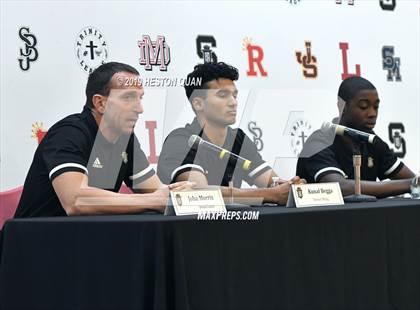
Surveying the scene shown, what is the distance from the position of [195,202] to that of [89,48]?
5.26ft

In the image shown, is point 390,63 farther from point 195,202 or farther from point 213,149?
point 195,202

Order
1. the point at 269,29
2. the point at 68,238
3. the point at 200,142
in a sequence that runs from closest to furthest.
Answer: the point at 68,238, the point at 200,142, the point at 269,29

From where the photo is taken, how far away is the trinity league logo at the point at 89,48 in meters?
3.73

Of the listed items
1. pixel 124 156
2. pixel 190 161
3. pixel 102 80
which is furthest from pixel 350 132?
pixel 102 80

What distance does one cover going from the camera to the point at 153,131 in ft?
13.0

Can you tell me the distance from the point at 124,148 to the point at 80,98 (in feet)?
2.44

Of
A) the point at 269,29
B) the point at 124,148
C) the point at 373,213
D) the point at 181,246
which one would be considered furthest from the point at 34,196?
the point at 269,29

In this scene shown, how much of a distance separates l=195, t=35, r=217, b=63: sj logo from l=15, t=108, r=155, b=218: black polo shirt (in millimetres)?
1128

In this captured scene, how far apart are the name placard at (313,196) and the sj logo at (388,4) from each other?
2.38 metres

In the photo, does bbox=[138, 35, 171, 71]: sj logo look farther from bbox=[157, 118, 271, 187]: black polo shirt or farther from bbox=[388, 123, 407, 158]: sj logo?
bbox=[388, 123, 407, 158]: sj logo

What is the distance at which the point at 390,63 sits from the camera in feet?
16.0

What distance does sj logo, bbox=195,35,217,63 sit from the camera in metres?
4.13

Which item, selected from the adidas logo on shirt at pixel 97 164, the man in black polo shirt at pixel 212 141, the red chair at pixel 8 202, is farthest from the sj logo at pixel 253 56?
the adidas logo on shirt at pixel 97 164

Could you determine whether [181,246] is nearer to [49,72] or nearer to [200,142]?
[200,142]
